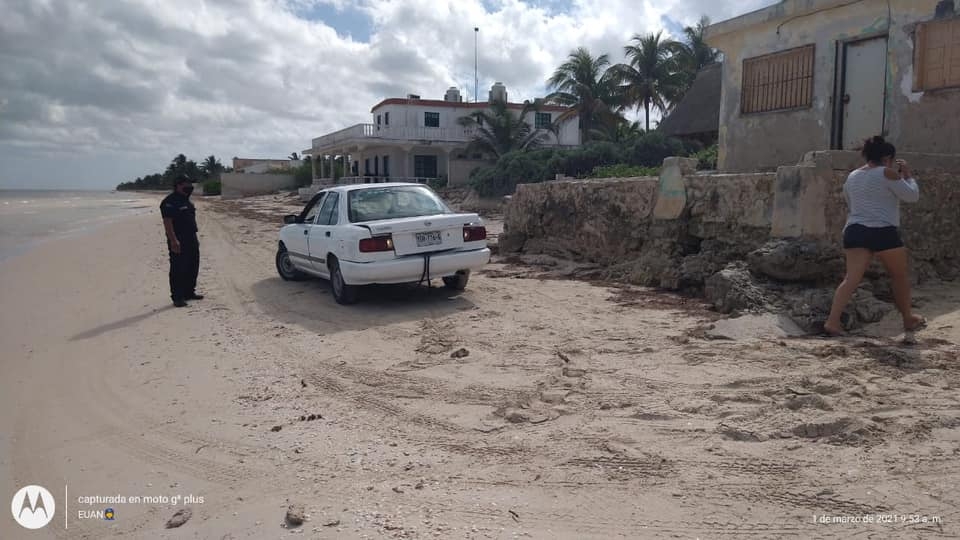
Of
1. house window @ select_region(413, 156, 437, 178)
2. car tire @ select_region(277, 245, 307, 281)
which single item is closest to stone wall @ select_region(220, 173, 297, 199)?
house window @ select_region(413, 156, 437, 178)

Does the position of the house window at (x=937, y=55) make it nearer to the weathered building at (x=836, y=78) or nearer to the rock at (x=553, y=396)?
the weathered building at (x=836, y=78)

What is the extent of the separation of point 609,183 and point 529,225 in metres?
2.32

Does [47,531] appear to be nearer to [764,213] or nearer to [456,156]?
[764,213]

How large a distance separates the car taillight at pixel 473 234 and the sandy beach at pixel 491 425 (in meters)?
1.09

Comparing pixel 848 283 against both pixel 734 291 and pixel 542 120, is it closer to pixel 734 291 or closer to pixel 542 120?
pixel 734 291

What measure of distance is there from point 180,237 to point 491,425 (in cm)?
602

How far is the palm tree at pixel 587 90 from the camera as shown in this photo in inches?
1490

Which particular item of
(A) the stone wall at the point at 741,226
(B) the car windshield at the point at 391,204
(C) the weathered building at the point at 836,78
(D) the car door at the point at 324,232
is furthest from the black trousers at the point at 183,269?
(C) the weathered building at the point at 836,78

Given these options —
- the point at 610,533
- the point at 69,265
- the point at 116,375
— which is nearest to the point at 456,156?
the point at 69,265

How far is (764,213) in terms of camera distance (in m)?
7.53

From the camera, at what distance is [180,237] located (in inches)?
332

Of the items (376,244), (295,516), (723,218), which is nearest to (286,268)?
(376,244)

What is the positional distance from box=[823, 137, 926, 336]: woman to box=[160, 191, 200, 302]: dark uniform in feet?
23.8

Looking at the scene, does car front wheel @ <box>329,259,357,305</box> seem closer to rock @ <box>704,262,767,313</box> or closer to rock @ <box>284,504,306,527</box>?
rock @ <box>704,262,767,313</box>
